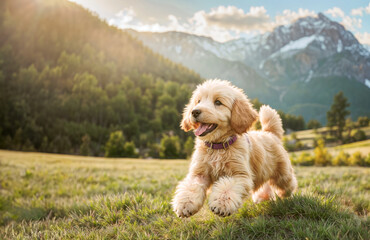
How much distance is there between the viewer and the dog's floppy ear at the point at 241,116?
3793mm

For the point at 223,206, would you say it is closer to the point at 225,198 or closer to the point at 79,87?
the point at 225,198

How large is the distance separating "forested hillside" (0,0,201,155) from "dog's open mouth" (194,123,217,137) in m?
85.0

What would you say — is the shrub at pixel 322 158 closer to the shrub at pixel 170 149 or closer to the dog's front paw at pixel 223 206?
the dog's front paw at pixel 223 206

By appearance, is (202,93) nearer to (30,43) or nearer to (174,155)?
(174,155)

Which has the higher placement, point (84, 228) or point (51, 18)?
point (51, 18)

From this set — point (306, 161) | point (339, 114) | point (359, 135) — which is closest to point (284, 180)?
point (306, 161)

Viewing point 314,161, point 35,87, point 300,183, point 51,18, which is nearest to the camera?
point 300,183

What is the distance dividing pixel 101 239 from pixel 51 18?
218 m

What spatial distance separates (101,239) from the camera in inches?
117

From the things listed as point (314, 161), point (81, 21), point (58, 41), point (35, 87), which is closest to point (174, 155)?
point (314, 161)

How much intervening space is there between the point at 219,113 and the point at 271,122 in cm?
191

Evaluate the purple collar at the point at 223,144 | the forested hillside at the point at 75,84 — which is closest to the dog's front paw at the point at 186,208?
the purple collar at the point at 223,144

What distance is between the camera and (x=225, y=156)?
3.69 metres

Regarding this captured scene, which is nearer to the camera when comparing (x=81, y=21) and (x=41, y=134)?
(x=41, y=134)
